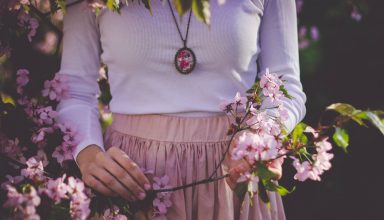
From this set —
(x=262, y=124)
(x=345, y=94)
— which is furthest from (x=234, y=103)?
(x=345, y=94)

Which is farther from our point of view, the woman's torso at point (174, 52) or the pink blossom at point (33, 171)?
the woman's torso at point (174, 52)

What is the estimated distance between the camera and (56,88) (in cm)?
133

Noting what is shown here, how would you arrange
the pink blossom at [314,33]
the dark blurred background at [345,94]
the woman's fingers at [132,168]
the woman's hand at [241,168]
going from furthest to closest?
the pink blossom at [314,33], the dark blurred background at [345,94], the woman's fingers at [132,168], the woman's hand at [241,168]

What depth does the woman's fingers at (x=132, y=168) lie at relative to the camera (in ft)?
3.81

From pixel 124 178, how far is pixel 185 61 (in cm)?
34

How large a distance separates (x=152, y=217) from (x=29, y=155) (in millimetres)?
366

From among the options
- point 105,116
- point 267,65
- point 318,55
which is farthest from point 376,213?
point 267,65

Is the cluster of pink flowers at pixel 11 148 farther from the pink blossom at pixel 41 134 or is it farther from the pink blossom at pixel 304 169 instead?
the pink blossom at pixel 304 169

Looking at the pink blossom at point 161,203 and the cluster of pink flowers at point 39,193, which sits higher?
the cluster of pink flowers at point 39,193

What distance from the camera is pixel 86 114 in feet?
A: 4.44

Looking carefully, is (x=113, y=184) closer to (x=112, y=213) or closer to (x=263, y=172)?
→ (x=112, y=213)

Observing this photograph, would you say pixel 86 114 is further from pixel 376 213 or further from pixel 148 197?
pixel 376 213

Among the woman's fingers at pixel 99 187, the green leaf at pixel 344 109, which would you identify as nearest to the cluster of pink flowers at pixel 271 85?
the green leaf at pixel 344 109

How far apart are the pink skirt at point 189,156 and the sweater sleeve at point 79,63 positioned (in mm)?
136
